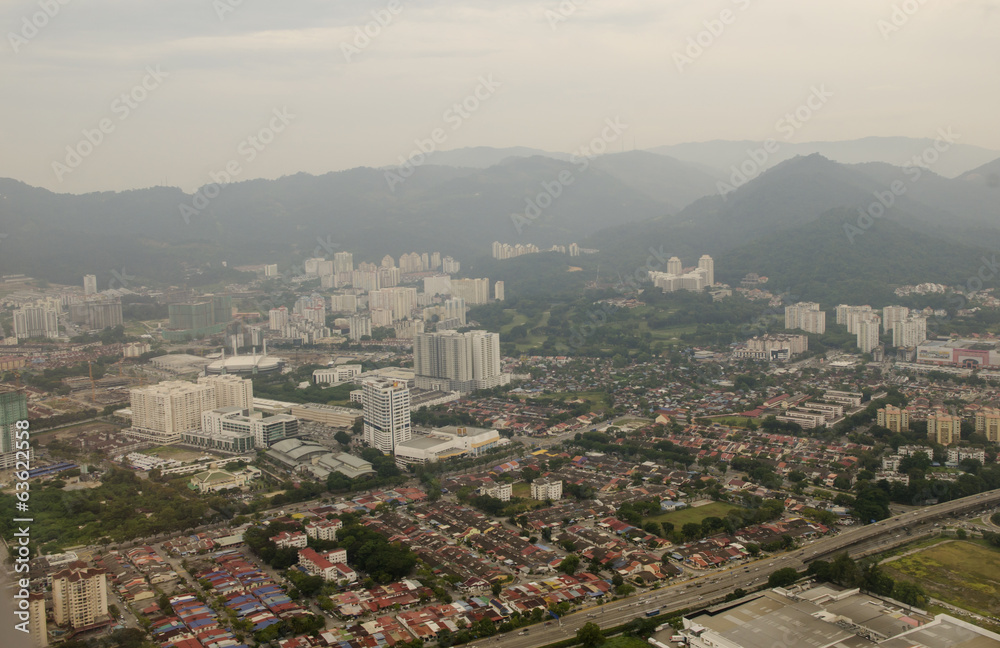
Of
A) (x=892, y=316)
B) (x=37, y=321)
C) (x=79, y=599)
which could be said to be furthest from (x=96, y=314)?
(x=892, y=316)

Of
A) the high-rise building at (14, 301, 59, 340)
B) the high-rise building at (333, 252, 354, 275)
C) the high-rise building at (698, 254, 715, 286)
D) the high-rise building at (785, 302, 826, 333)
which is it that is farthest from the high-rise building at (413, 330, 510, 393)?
the high-rise building at (333, 252, 354, 275)

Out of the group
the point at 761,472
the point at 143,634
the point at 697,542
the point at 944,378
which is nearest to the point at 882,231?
the point at 944,378

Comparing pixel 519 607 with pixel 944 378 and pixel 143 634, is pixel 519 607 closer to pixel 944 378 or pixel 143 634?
pixel 143 634

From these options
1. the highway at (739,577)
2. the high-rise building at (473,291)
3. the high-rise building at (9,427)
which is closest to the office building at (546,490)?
the highway at (739,577)

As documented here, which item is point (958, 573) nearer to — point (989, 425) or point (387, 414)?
point (989, 425)

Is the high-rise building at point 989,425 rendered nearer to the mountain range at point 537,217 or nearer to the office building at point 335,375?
the office building at point 335,375

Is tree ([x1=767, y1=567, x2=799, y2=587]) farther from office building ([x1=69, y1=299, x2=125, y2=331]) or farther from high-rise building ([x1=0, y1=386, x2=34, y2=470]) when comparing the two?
office building ([x1=69, y1=299, x2=125, y2=331])
